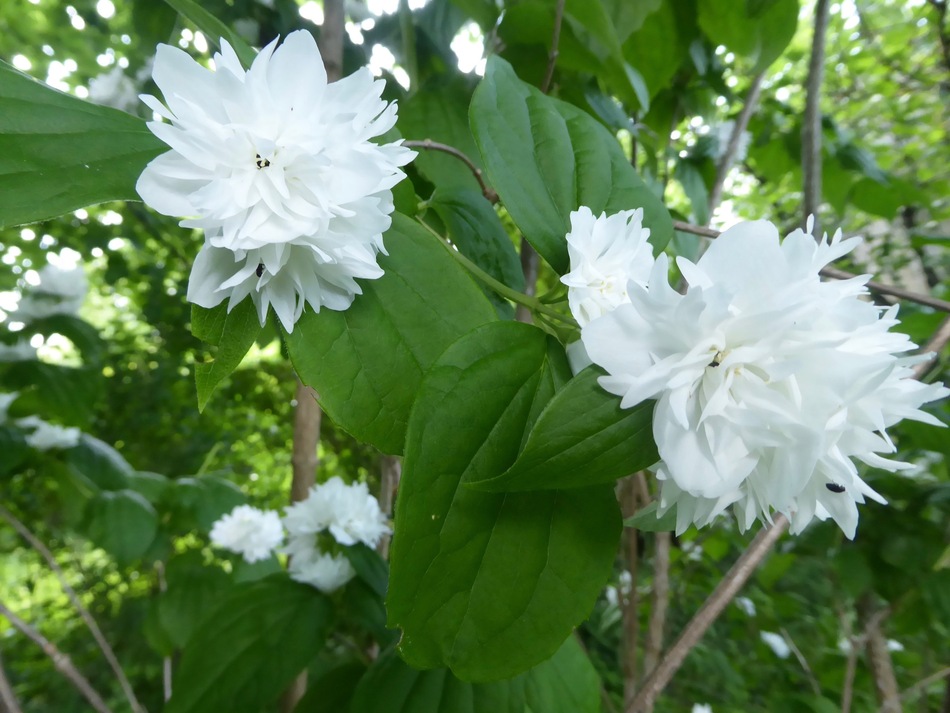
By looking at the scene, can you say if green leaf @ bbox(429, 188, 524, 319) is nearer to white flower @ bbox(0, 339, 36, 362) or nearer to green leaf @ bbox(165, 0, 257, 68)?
green leaf @ bbox(165, 0, 257, 68)

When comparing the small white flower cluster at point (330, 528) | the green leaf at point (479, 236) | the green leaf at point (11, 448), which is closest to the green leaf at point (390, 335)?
the green leaf at point (479, 236)

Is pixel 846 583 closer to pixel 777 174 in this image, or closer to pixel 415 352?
pixel 777 174

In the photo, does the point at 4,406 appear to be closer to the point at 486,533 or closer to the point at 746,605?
the point at 486,533

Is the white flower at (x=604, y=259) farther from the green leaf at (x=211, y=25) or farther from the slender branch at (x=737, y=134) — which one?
the slender branch at (x=737, y=134)

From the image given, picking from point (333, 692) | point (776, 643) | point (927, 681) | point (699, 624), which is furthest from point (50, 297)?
point (776, 643)

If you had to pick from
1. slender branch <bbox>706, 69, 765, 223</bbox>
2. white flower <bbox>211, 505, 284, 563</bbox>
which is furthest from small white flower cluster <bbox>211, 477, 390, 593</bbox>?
slender branch <bbox>706, 69, 765, 223</bbox>

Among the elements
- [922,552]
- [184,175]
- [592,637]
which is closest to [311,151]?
[184,175]
